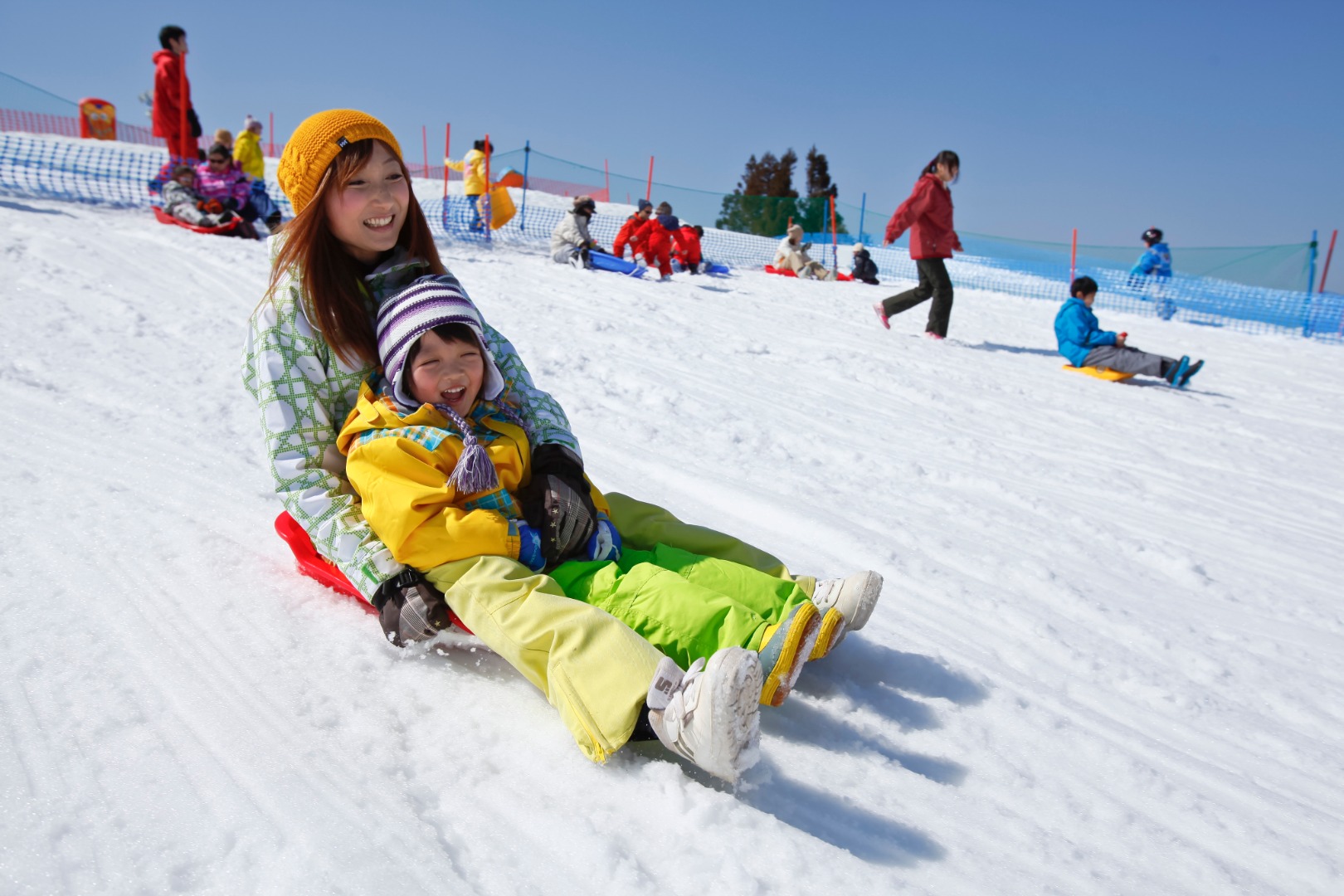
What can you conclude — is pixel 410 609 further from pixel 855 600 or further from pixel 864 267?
pixel 864 267

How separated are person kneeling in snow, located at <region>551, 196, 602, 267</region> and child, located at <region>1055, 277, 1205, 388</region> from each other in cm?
516

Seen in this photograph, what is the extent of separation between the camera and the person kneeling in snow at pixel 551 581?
1458 millimetres

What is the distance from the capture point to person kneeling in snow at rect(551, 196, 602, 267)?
9.60 meters

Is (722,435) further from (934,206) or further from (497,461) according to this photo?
(934,206)

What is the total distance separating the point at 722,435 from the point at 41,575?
2524mm

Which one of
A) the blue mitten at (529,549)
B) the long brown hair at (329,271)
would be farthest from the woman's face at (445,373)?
the blue mitten at (529,549)

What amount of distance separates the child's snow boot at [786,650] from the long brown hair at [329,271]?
3.82 feet

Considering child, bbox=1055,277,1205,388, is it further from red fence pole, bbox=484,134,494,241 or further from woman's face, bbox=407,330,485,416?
red fence pole, bbox=484,134,494,241

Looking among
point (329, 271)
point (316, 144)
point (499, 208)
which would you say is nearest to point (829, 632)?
point (329, 271)

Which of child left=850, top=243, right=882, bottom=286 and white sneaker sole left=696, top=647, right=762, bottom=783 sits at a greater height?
child left=850, top=243, right=882, bottom=286

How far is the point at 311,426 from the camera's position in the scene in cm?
194

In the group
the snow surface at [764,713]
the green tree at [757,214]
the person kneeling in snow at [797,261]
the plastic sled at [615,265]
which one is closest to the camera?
the snow surface at [764,713]

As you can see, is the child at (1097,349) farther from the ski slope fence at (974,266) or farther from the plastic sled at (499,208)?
the plastic sled at (499,208)

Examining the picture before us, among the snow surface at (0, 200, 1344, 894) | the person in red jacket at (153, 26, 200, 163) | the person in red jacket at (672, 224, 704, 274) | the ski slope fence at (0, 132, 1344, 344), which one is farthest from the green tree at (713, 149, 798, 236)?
the snow surface at (0, 200, 1344, 894)
